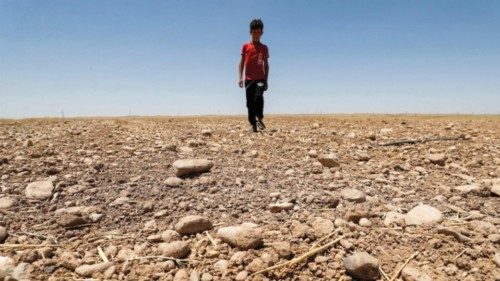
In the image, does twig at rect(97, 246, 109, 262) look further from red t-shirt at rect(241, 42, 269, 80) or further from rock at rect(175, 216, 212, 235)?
red t-shirt at rect(241, 42, 269, 80)

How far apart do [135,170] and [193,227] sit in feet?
5.60

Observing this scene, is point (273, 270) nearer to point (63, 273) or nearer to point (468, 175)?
point (63, 273)

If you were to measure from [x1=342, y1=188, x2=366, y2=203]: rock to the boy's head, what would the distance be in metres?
4.05

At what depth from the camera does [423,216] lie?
3105 millimetres

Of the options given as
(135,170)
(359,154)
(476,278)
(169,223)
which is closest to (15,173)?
(135,170)

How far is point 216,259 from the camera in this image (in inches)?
99.4

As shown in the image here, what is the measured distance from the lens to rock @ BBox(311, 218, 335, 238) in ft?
9.04

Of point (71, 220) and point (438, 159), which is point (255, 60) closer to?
point (438, 159)

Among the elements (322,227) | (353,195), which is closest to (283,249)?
(322,227)

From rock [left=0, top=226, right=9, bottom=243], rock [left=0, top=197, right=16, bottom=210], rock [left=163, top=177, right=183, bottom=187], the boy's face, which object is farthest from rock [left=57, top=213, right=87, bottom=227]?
the boy's face

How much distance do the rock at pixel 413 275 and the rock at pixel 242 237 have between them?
0.93 meters

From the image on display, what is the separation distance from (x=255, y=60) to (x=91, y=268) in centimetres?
512

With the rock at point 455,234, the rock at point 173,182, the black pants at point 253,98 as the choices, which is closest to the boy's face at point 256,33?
the black pants at point 253,98

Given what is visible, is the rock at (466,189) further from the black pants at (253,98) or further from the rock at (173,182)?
the black pants at (253,98)
